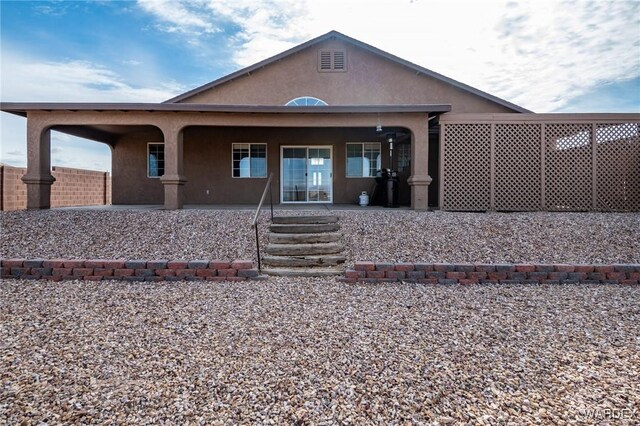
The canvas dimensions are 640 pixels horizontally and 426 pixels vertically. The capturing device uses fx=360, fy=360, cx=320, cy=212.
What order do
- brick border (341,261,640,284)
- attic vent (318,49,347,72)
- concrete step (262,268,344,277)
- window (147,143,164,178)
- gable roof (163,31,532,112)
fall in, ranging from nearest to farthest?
brick border (341,261,640,284), concrete step (262,268,344,277), gable roof (163,31,532,112), attic vent (318,49,347,72), window (147,143,164,178)

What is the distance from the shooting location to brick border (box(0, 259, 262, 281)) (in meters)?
5.61

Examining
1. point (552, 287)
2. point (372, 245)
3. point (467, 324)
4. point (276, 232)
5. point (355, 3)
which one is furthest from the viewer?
point (355, 3)

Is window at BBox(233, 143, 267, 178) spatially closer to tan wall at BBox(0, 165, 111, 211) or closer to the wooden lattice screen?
the wooden lattice screen

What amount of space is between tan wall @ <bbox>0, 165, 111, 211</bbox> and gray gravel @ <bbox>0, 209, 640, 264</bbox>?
14.3 ft

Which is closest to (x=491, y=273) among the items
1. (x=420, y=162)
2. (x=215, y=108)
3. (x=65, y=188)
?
(x=420, y=162)

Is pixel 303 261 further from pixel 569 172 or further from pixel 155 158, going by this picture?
pixel 155 158

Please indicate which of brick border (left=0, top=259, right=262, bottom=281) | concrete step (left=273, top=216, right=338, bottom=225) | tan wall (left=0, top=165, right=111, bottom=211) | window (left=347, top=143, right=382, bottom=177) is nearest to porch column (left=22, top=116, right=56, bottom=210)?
tan wall (left=0, top=165, right=111, bottom=211)

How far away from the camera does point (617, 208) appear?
9586mm

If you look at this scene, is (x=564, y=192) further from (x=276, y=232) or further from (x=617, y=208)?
(x=276, y=232)

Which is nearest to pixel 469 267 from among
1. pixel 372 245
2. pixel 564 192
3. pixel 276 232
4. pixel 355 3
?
pixel 372 245

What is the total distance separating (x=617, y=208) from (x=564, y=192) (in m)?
1.46

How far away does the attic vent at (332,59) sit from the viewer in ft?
42.1

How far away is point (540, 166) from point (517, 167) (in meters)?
0.58

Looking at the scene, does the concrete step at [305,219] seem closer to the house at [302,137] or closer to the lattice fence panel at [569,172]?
the house at [302,137]
